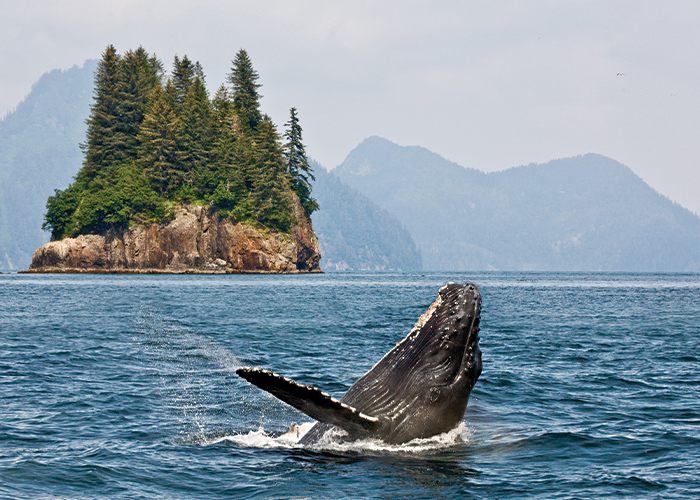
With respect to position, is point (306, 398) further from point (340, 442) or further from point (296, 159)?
point (296, 159)

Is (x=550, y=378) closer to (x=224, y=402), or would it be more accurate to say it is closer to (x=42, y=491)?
(x=224, y=402)

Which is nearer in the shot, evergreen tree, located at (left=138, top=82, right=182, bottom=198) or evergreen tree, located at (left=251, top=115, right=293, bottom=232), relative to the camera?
evergreen tree, located at (left=138, top=82, right=182, bottom=198)

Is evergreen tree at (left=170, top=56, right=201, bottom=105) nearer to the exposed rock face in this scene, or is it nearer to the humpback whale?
the exposed rock face

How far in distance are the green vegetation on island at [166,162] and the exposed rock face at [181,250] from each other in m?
2.12

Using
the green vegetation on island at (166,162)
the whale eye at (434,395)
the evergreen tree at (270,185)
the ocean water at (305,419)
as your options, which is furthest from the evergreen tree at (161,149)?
the whale eye at (434,395)

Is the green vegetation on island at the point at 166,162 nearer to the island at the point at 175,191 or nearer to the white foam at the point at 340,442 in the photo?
the island at the point at 175,191

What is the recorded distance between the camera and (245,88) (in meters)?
121

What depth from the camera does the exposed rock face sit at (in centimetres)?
9531

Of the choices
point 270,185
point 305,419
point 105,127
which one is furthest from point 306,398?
point 105,127

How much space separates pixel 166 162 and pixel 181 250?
15706 millimetres

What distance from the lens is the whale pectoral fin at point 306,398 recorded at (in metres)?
6.39

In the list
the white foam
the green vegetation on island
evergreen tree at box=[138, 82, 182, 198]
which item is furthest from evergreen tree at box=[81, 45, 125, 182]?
the white foam

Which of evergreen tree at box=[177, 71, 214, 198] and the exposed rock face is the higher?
evergreen tree at box=[177, 71, 214, 198]

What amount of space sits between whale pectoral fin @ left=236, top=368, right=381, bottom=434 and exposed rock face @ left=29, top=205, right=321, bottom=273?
94041mm
